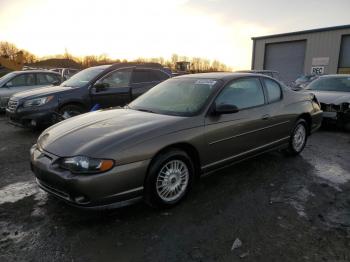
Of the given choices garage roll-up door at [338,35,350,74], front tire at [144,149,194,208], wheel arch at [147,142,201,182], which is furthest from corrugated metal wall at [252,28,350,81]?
front tire at [144,149,194,208]

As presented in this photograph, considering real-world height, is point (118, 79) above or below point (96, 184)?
above

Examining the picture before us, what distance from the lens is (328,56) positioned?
79.4 feet

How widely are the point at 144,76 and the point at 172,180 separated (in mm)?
5136

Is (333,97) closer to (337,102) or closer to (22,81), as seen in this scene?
(337,102)

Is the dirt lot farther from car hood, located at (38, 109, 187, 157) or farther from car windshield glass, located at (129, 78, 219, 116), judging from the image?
car windshield glass, located at (129, 78, 219, 116)

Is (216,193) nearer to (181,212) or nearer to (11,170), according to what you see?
(181,212)

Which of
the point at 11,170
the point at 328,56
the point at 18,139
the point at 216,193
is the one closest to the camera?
the point at 216,193

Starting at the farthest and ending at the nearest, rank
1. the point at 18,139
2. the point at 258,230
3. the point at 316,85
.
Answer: the point at 316,85, the point at 18,139, the point at 258,230

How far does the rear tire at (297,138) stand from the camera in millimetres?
5328

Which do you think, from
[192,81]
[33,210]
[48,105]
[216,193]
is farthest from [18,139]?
[216,193]

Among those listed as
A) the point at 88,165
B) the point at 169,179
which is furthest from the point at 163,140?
the point at 88,165

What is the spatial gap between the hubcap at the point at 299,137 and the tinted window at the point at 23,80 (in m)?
8.87

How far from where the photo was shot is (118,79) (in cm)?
764

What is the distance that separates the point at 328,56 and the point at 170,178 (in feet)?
83.2
